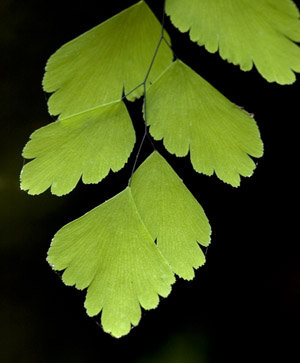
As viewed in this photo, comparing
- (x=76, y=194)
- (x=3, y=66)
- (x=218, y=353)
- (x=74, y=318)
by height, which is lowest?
(x=218, y=353)

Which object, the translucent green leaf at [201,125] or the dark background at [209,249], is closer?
the translucent green leaf at [201,125]

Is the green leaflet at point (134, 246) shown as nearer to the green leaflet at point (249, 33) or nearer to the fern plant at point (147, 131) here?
the fern plant at point (147, 131)

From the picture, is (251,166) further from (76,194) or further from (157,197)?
(76,194)

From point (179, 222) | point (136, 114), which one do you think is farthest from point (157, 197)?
point (136, 114)

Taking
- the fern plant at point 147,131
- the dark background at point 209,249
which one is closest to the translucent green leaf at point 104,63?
the fern plant at point 147,131

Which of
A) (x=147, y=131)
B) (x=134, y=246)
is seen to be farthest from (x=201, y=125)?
(x=134, y=246)
